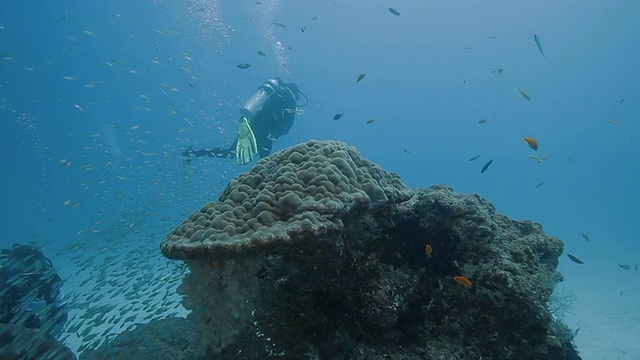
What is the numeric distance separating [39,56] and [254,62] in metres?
59.9

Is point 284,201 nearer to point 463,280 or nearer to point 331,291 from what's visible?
point 331,291

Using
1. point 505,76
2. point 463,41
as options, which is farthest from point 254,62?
point 505,76

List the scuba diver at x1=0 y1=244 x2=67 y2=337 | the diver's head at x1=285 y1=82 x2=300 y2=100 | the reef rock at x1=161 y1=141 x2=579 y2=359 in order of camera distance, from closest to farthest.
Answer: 1. the reef rock at x1=161 y1=141 x2=579 y2=359
2. the scuba diver at x1=0 y1=244 x2=67 y2=337
3. the diver's head at x1=285 y1=82 x2=300 y2=100

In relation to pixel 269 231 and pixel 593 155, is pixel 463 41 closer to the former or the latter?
pixel 593 155

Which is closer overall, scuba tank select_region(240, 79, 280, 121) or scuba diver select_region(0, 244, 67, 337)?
scuba diver select_region(0, 244, 67, 337)

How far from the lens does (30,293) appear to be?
9031 mm

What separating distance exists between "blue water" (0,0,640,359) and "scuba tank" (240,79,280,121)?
4528 cm

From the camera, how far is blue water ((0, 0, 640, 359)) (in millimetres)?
72438

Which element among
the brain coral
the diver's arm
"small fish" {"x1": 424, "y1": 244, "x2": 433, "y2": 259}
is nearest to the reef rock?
the brain coral

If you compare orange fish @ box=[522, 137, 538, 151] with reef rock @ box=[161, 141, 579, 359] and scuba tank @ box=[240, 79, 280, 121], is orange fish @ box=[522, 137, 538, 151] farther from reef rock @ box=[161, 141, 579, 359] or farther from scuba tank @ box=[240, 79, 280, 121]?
scuba tank @ box=[240, 79, 280, 121]

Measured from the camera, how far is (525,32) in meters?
79.9

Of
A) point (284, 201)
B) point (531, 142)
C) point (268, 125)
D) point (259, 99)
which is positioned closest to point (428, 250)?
point (284, 201)

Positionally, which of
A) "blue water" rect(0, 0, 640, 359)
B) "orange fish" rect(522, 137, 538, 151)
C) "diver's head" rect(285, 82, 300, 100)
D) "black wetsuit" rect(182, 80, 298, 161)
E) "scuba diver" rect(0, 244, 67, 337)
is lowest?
"blue water" rect(0, 0, 640, 359)

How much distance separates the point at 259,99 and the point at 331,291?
10.3 metres
